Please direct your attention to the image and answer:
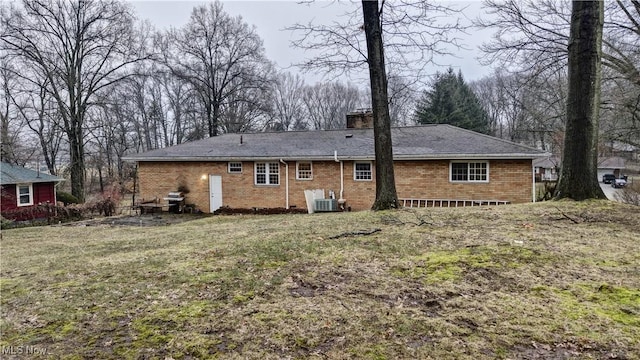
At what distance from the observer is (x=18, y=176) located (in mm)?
19406

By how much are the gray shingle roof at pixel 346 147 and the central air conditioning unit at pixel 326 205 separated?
5.84 feet

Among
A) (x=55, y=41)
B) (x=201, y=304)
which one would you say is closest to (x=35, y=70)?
(x=55, y=41)

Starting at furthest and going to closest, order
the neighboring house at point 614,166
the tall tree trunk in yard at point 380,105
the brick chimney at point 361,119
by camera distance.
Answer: the neighboring house at point 614,166
the brick chimney at point 361,119
the tall tree trunk in yard at point 380,105

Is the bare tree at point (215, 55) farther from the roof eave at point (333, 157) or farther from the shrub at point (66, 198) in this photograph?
the roof eave at point (333, 157)

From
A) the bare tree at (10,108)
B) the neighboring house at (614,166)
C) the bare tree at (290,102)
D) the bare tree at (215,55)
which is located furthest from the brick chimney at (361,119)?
the neighboring house at (614,166)

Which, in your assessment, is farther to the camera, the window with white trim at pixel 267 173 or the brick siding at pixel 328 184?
the window with white trim at pixel 267 173

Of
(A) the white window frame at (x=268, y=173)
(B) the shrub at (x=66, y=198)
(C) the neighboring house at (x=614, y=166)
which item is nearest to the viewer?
(A) the white window frame at (x=268, y=173)

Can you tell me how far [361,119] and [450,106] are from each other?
14.9 meters

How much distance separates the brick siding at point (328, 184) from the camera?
13.0 meters

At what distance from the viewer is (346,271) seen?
11.3 ft
